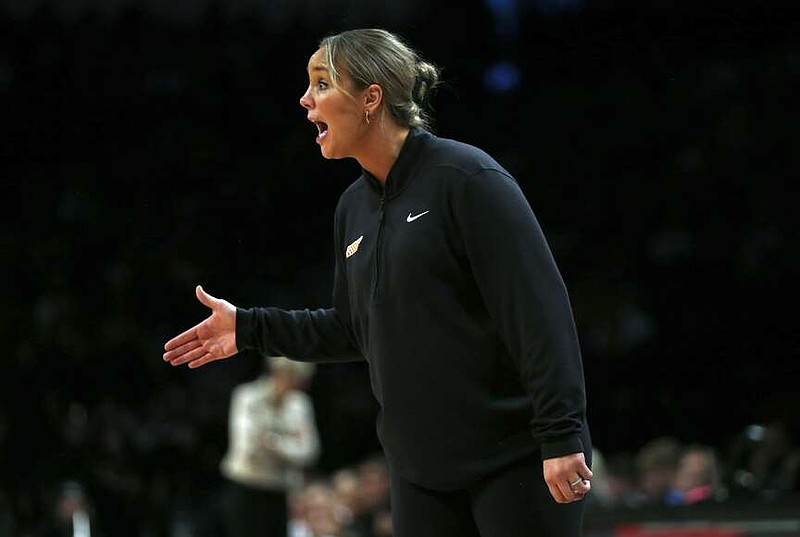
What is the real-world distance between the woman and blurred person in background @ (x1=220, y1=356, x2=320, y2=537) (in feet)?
14.9

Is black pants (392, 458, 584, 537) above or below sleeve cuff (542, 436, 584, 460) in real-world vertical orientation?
below

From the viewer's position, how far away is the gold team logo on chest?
2889mm

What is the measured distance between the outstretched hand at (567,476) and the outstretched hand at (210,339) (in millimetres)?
871

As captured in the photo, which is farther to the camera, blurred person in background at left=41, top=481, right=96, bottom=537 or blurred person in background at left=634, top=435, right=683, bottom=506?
blurred person in background at left=41, top=481, right=96, bottom=537

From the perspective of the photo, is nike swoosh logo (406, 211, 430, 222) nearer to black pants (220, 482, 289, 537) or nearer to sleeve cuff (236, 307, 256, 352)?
sleeve cuff (236, 307, 256, 352)

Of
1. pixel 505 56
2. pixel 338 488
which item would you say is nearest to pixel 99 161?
pixel 505 56

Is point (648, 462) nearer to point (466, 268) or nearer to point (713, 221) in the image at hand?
point (713, 221)

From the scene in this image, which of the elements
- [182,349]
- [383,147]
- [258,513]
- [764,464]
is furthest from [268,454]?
[383,147]

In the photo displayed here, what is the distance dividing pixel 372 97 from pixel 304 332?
23.4 inches

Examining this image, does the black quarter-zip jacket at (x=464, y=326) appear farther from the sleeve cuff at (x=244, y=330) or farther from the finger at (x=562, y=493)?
the sleeve cuff at (x=244, y=330)

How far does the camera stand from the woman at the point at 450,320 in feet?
8.43

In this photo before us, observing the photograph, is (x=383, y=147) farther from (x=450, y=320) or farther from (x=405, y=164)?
(x=450, y=320)

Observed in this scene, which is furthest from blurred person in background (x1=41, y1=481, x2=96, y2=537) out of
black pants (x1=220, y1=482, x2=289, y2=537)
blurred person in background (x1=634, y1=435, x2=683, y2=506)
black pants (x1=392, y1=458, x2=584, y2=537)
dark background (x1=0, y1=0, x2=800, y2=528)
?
black pants (x1=392, y1=458, x2=584, y2=537)

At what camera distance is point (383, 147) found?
285cm
